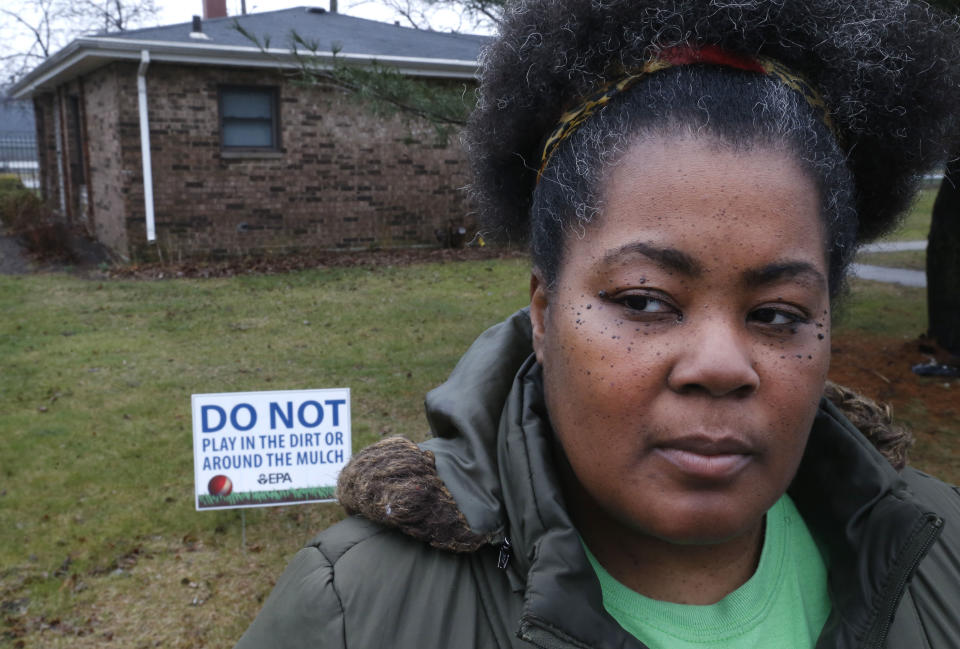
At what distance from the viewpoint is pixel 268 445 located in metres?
4.45

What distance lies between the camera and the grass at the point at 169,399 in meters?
4.43

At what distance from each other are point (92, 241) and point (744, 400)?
1734cm

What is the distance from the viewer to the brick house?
1363 cm

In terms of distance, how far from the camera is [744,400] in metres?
1.27

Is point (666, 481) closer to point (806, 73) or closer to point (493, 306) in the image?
point (806, 73)

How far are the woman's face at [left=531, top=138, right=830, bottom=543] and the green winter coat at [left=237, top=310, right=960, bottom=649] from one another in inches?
5.6

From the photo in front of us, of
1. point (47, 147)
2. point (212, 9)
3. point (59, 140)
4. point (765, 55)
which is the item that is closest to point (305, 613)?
point (765, 55)

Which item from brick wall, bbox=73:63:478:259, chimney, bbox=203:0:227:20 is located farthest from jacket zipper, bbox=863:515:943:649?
chimney, bbox=203:0:227:20

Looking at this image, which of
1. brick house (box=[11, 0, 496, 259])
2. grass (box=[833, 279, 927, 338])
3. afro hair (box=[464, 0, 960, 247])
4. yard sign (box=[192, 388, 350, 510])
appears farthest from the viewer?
brick house (box=[11, 0, 496, 259])

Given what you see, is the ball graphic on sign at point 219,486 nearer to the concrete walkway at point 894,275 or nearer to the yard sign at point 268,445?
the yard sign at point 268,445

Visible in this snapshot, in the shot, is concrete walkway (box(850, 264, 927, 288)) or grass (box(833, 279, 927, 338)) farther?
concrete walkway (box(850, 264, 927, 288))

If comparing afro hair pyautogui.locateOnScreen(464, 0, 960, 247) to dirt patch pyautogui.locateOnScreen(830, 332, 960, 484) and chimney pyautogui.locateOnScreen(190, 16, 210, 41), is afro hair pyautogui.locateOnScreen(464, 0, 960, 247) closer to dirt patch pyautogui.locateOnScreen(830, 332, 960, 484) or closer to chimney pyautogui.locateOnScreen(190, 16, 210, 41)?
dirt patch pyautogui.locateOnScreen(830, 332, 960, 484)

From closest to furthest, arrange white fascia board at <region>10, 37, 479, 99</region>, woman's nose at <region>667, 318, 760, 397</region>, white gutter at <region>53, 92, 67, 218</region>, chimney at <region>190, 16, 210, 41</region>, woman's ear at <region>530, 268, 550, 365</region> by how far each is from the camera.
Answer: woman's nose at <region>667, 318, 760, 397</region>
woman's ear at <region>530, 268, 550, 365</region>
white fascia board at <region>10, 37, 479, 99</region>
chimney at <region>190, 16, 210, 41</region>
white gutter at <region>53, 92, 67, 218</region>

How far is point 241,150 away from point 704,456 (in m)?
14.2
